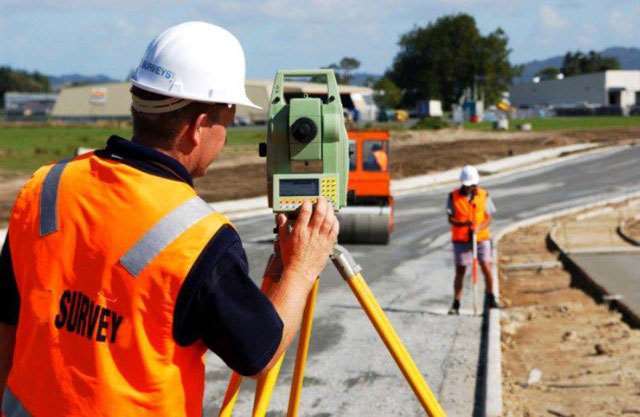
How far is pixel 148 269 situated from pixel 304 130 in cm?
Result: 117

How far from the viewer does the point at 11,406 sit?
2.87 meters

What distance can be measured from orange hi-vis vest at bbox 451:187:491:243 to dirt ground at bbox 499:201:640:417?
3.52ft

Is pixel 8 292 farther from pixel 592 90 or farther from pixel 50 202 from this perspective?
pixel 592 90

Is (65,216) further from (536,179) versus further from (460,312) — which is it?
(536,179)

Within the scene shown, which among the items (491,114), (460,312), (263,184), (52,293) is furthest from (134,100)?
(491,114)

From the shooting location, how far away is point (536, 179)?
127ft

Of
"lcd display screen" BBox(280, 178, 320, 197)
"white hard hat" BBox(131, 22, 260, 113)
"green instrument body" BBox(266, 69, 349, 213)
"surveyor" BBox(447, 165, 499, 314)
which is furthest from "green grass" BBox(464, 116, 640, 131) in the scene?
"white hard hat" BBox(131, 22, 260, 113)

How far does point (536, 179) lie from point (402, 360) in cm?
3551

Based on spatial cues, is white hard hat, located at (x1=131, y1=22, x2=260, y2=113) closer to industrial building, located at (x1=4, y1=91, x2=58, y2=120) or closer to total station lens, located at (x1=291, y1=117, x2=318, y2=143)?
total station lens, located at (x1=291, y1=117, x2=318, y2=143)

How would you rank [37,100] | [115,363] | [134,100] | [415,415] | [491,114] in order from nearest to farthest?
[115,363], [134,100], [415,415], [491,114], [37,100]

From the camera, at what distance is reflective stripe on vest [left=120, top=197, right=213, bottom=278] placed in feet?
8.74

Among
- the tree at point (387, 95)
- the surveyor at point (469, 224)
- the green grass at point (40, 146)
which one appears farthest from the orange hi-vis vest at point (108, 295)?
the tree at point (387, 95)

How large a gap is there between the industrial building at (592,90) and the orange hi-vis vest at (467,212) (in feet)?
373

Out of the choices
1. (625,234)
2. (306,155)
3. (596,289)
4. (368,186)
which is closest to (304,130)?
(306,155)
